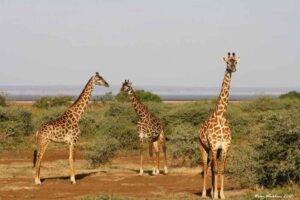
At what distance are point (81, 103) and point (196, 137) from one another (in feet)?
16.7

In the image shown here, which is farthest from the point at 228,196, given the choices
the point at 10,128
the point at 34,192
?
the point at 10,128

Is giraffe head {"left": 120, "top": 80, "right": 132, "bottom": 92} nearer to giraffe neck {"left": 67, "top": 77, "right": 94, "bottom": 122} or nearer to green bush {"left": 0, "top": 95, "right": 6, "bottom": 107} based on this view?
giraffe neck {"left": 67, "top": 77, "right": 94, "bottom": 122}

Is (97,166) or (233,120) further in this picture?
(233,120)

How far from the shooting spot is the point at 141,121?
2030 cm

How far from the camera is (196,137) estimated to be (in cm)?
2278

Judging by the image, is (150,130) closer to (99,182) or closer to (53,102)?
(99,182)

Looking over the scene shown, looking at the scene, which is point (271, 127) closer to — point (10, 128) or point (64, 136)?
point (64, 136)

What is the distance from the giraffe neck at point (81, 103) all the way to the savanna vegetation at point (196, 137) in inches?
113

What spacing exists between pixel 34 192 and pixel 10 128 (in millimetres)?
14270

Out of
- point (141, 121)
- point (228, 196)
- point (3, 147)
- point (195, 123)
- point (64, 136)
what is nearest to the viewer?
point (228, 196)

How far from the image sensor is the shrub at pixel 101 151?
71.7ft

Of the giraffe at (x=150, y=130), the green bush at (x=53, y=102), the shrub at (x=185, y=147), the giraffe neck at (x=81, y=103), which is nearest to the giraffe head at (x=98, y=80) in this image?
the giraffe neck at (x=81, y=103)

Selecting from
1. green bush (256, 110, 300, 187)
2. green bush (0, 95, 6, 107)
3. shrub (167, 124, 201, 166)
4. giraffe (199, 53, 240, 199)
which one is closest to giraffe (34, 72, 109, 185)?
shrub (167, 124, 201, 166)

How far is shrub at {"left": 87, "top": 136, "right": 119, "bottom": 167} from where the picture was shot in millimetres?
21844
